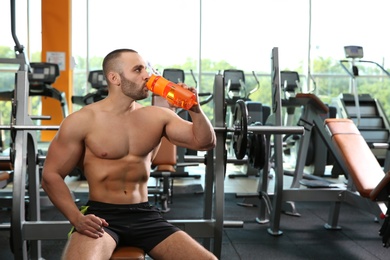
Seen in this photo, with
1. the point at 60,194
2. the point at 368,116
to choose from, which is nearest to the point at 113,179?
the point at 60,194

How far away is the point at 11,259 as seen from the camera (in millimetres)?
2990

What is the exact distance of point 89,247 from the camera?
65.7 inches

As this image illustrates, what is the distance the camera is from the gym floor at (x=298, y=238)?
3158mm

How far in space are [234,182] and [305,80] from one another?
362cm

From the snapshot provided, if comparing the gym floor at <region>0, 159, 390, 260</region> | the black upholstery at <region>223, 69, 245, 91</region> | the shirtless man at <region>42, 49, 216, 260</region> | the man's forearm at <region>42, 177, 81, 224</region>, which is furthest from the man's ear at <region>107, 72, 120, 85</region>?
the black upholstery at <region>223, 69, 245, 91</region>

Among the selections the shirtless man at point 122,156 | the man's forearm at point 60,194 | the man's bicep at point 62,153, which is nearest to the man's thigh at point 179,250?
the shirtless man at point 122,156

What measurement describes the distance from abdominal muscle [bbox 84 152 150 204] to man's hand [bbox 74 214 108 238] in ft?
0.53

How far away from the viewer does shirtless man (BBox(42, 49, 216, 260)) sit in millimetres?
1828

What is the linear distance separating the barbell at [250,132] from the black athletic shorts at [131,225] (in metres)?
0.60

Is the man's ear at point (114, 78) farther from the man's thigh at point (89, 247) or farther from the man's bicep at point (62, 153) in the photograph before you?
the man's thigh at point (89, 247)

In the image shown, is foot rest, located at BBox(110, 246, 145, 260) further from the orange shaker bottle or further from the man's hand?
the orange shaker bottle

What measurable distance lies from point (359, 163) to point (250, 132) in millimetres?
1061

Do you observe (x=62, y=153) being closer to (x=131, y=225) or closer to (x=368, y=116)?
(x=131, y=225)

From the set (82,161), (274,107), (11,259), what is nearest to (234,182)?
(274,107)
